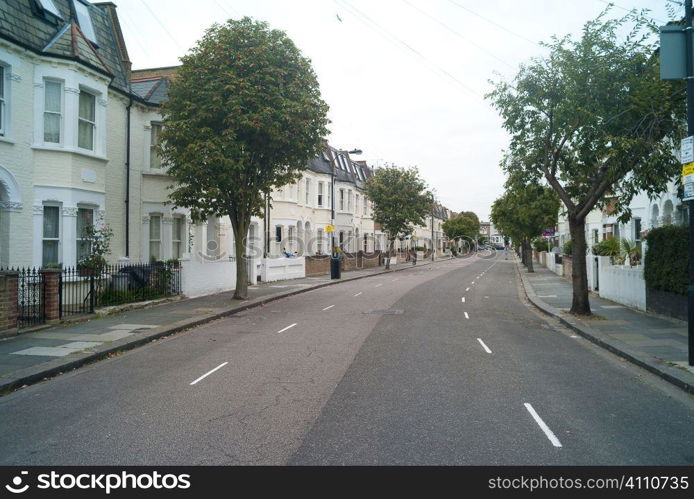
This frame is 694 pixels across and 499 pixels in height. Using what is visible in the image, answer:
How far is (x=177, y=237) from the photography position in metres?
23.2

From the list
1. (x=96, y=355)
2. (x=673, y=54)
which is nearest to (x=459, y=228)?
(x=673, y=54)

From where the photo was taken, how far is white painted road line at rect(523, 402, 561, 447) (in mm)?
5750

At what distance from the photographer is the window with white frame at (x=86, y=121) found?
17156 millimetres

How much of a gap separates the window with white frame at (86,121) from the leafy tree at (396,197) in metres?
30.6

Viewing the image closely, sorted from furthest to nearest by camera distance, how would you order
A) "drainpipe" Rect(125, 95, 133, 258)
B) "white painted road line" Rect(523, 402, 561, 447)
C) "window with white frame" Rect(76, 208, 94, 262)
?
"drainpipe" Rect(125, 95, 133, 258)
"window with white frame" Rect(76, 208, 94, 262)
"white painted road line" Rect(523, 402, 561, 447)

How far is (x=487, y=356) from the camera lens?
10.5m

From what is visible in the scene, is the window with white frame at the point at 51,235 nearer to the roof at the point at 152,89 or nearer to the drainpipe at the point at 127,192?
the drainpipe at the point at 127,192

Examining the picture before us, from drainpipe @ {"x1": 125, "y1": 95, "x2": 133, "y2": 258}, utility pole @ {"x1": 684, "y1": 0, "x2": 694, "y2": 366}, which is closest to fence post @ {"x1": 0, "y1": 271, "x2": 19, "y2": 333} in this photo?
drainpipe @ {"x1": 125, "y1": 95, "x2": 133, "y2": 258}

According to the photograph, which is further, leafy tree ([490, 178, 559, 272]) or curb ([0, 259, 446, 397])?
leafy tree ([490, 178, 559, 272])

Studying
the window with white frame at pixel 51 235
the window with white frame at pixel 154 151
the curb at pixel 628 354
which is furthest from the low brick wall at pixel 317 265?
the curb at pixel 628 354

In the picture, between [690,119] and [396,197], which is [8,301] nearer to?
[690,119]

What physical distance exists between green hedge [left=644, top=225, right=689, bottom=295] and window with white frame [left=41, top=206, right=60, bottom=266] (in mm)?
18234

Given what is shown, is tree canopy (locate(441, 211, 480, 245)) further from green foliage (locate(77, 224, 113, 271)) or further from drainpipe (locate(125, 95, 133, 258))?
green foliage (locate(77, 224, 113, 271))

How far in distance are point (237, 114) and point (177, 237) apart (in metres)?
7.90
